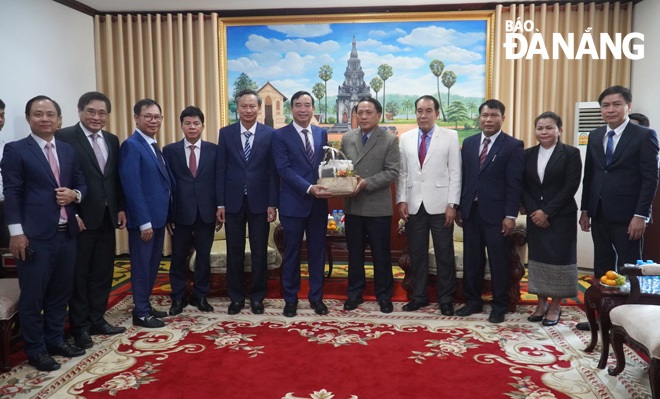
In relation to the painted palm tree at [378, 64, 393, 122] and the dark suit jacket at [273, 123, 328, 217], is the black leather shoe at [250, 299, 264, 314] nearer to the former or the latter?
the dark suit jacket at [273, 123, 328, 217]

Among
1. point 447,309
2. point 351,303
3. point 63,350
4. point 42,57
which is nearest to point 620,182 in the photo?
point 447,309

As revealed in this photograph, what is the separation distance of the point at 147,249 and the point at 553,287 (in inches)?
117

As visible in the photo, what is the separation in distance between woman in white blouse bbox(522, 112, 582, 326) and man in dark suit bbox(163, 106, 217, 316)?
2409 millimetres

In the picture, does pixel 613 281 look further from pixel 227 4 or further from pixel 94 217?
pixel 227 4

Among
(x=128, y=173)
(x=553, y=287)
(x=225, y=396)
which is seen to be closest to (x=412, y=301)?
(x=553, y=287)

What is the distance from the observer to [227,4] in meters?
6.11

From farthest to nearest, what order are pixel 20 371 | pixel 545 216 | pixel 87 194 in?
pixel 545 216, pixel 87 194, pixel 20 371

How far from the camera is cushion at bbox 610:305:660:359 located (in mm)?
2277

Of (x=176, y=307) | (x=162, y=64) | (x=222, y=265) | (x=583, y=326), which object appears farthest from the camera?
(x=162, y=64)

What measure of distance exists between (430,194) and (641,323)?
177 cm

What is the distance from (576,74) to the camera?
19.9 ft

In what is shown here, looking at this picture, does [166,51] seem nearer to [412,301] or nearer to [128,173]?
[128,173]

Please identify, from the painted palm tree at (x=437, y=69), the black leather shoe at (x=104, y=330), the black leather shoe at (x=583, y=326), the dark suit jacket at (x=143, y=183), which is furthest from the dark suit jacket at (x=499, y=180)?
the black leather shoe at (x=104, y=330)

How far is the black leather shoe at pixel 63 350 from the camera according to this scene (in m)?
3.16
